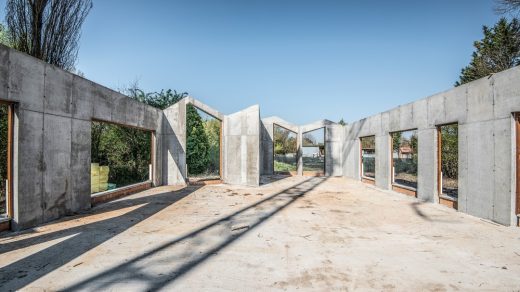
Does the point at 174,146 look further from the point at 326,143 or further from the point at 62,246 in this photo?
the point at 326,143

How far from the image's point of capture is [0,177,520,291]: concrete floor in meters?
3.04

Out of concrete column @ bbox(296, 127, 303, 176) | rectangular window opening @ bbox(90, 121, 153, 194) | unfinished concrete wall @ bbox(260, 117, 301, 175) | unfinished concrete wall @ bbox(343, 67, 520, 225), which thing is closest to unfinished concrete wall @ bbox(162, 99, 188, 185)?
rectangular window opening @ bbox(90, 121, 153, 194)

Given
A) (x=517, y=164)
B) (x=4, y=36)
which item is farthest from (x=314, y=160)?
(x=4, y=36)

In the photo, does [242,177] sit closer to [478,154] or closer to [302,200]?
[302,200]

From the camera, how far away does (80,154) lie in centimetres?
671

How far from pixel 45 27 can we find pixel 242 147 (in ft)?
28.3

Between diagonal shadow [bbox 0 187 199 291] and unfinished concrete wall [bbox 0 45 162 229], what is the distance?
3.07 ft

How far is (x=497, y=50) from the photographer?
1498 cm

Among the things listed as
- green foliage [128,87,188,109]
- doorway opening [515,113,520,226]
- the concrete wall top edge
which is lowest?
doorway opening [515,113,520,226]

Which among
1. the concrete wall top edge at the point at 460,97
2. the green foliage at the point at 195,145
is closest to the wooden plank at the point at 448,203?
the concrete wall top edge at the point at 460,97

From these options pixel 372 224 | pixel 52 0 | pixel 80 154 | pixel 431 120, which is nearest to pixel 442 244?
pixel 372 224

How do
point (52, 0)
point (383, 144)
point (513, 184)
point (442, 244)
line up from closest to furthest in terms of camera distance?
point (442, 244) < point (513, 184) < point (52, 0) < point (383, 144)

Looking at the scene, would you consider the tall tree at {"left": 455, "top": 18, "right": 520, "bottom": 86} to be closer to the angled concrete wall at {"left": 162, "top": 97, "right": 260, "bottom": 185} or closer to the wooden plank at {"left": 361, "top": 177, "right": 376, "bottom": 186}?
the wooden plank at {"left": 361, "top": 177, "right": 376, "bottom": 186}

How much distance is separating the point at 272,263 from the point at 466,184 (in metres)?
5.63
